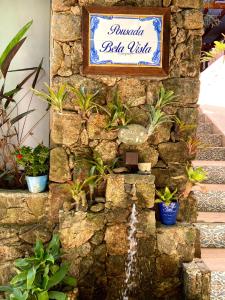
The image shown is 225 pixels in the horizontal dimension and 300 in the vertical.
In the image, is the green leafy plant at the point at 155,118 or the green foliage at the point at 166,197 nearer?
the green leafy plant at the point at 155,118

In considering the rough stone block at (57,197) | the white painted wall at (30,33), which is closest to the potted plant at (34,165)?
the rough stone block at (57,197)

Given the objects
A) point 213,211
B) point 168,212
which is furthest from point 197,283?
point 213,211

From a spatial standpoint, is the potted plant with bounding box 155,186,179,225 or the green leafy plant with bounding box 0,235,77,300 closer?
the green leafy plant with bounding box 0,235,77,300

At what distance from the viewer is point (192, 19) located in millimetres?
2811

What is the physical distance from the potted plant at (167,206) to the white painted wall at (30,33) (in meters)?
1.33

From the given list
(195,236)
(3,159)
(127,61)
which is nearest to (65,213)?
(3,159)

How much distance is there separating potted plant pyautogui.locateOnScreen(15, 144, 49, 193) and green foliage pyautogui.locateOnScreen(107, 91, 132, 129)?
0.62 meters

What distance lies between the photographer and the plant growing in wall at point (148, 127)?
2.77 meters

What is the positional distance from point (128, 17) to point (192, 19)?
0.52 m

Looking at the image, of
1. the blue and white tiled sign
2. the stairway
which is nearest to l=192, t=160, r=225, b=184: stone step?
the stairway

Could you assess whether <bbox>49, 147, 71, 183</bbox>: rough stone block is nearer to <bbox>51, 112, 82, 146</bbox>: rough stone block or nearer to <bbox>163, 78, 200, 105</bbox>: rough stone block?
<bbox>51, 112, 82, 146</bbox>: rough stone block

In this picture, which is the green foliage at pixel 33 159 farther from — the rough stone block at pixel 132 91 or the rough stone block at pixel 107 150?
the rough stone block at pixel 132 91

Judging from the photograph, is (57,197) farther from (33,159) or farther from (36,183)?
(33,159)

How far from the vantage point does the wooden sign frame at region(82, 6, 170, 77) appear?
2.71 metres
